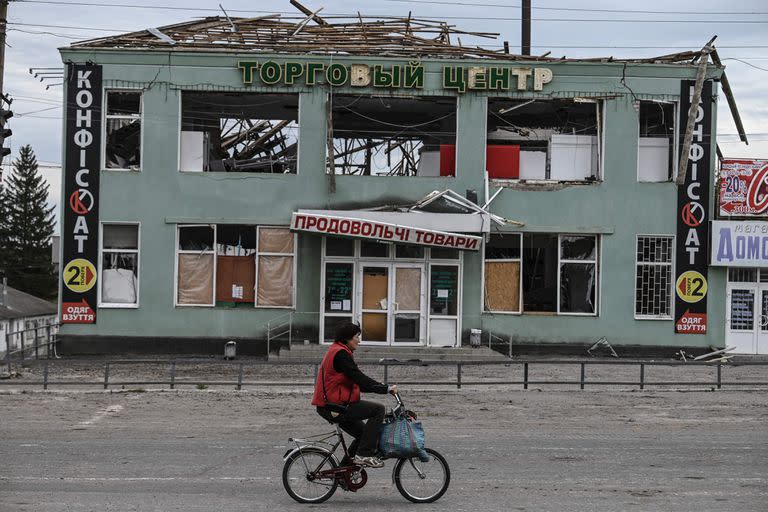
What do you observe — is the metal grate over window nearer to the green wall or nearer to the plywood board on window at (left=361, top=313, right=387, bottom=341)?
the green wall

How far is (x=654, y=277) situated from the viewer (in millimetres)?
30422

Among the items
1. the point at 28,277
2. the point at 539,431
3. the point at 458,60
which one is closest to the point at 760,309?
the point at 458,60

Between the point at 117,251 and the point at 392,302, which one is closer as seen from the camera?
the point at 117,251

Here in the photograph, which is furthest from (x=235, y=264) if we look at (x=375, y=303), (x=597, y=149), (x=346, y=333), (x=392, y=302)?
(x=346, y=333)

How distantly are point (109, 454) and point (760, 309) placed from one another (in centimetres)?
2213

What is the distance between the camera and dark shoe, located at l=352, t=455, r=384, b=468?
36.4ft

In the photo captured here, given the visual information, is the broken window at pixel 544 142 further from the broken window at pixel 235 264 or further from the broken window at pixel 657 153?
the broken window at pixel 235 264

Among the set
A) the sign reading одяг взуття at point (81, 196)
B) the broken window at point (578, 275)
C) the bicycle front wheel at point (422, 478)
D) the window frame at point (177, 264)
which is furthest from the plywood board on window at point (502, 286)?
the bicycle front wheel at point (422, 478)

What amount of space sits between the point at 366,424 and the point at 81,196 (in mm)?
20370

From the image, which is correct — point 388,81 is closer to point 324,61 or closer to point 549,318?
point 324,61

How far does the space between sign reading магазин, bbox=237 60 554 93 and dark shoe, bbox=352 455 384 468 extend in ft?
Answer: 64.1

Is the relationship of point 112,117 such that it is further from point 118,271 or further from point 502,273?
point 502,273

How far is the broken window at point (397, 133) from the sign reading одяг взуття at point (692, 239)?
6.49 meters

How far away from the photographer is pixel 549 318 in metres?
30.2
